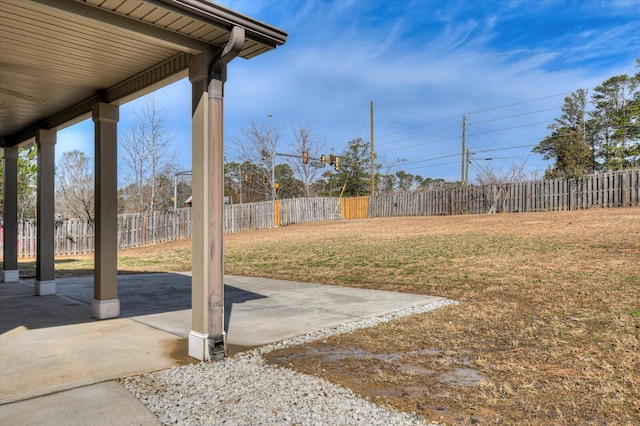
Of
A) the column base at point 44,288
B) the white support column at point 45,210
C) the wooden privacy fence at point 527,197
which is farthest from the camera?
the wooden privacy fence at point 527,197

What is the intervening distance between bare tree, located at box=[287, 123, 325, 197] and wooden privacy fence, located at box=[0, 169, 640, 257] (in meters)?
7.32

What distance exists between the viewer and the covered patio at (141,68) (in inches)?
132

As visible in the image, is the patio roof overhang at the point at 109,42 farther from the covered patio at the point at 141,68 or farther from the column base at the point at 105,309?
the column base at the point at 105,309

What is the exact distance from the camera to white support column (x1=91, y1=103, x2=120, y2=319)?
5.19 m

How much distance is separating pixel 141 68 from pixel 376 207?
24809 millimetres

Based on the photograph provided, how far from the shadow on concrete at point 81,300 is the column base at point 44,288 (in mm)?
119

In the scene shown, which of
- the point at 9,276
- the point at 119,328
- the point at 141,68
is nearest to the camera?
the point at 141,68

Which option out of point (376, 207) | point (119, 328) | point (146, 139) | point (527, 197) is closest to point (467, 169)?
point (376, 207)

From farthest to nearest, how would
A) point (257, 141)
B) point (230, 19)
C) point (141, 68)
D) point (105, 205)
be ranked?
point (257, 141)
point (105, 205)
point (141, 68)
point (230, 19)

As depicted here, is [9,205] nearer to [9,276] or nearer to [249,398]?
[9,276]

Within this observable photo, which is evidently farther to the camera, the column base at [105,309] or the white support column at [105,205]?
the column base at [105,309]

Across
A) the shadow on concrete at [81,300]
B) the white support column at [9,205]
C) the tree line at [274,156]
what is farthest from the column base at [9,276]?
the tree line at [274,156]

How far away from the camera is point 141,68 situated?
4531 millimetres

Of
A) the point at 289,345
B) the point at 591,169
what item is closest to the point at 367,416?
the point at 289,345
